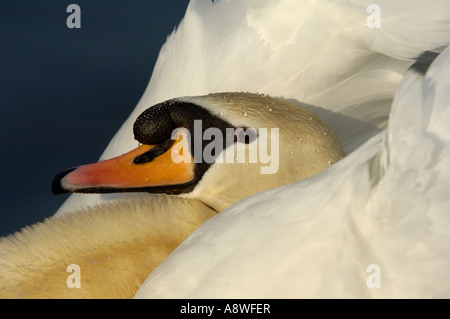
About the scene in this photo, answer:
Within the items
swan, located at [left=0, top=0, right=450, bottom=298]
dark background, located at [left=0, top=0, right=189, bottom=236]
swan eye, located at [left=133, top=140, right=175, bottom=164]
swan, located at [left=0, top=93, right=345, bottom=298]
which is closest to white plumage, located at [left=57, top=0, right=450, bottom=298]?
swan, located at [left=0, top=0, right=450, bottom=298]

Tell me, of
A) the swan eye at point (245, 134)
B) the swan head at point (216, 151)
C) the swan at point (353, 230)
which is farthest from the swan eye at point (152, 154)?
the swan at point (353, 230)

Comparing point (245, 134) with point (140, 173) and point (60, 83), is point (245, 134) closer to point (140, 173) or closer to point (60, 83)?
point (140, 173)

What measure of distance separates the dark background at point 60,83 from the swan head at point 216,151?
133 cm

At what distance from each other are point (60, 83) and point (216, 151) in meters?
1.85

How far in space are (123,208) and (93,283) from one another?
0.79ft

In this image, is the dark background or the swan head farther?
the dark background

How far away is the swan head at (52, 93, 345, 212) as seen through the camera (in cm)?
168

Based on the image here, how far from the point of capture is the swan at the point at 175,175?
5.16ft

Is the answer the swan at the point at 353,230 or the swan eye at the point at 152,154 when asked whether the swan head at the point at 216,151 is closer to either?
the swan eye at the point at 152,154

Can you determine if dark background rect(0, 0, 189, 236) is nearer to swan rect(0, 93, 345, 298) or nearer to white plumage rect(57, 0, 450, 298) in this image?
swan rect(0, 93, 345, 298)

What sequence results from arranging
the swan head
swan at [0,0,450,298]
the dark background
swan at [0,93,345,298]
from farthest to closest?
1. the dark background
2. the swan head
3. swan at [0,93,345,298]
4. swan at [0,0,450,298]

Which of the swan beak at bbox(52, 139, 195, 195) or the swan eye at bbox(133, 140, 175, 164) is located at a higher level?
the swan eye at bbox(133, 140, 175, 164)

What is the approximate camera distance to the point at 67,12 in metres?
3.65

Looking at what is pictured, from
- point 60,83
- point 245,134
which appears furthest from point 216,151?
point 60,83
